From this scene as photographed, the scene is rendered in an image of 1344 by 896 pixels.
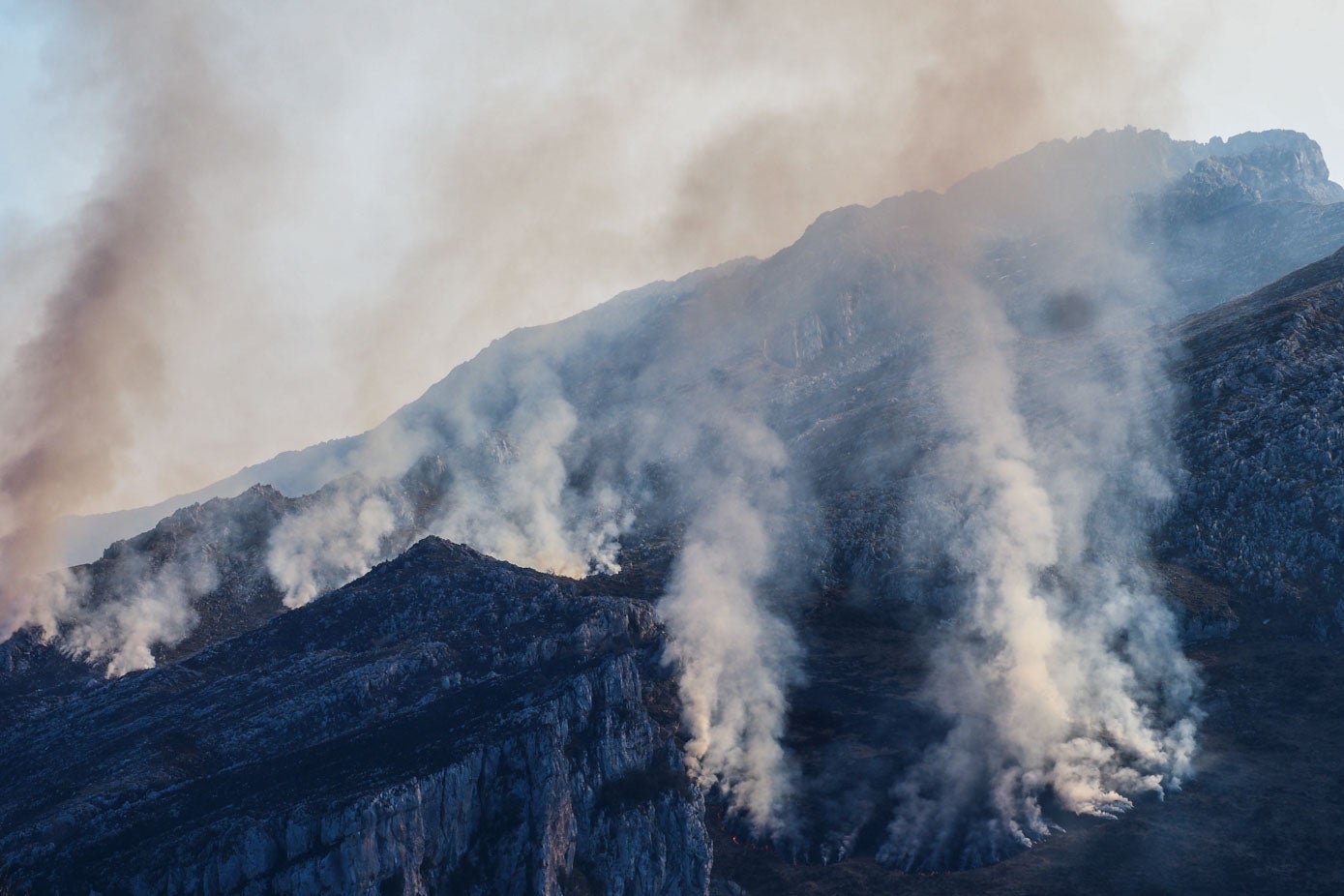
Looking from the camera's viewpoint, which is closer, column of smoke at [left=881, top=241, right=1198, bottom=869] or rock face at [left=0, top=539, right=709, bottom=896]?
rock face at [left=0, top=539, right=709, bottom=896]

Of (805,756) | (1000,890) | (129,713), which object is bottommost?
(1000,890)

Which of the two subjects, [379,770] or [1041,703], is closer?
[379,770]

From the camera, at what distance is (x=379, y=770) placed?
132125 millimetres

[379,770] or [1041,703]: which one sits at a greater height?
[379,770]

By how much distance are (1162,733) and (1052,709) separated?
16.3 m

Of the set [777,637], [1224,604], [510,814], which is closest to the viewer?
[510,814]

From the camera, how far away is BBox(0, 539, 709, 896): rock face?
121 m

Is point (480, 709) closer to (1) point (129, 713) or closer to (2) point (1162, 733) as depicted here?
(1) point (129, 713)

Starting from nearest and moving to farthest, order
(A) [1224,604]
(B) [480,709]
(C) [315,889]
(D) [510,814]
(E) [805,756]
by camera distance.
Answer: (C) [315,889]
(D) [510,814]
(B) [480,709]
(E) [805,756]
(A) [1224,604]

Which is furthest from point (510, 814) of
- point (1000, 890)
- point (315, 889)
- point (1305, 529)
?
point (1305, 529)

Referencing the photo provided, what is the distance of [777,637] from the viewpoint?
644 feet

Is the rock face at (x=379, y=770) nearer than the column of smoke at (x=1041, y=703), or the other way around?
the rock face at (x=379, y=770)

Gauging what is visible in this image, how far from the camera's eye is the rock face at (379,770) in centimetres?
12125

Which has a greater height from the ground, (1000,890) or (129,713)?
(129,713)
